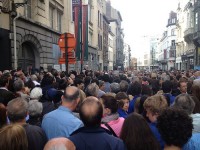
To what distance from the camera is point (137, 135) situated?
10.7 ft

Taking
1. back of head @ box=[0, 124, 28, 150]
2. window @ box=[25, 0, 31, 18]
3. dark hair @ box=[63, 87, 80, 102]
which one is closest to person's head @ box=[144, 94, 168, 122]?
dark hair @ box=[63, 87, 80, 102]

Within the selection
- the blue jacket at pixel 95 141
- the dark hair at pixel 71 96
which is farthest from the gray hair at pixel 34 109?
the blue jacket at pixel 95 141

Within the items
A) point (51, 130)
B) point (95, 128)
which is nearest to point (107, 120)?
point (51, 130)

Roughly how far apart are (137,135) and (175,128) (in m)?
0.40

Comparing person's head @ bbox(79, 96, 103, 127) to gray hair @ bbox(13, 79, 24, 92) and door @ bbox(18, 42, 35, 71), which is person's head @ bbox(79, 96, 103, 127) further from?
door @ bbox(18, 42, 35, 71)

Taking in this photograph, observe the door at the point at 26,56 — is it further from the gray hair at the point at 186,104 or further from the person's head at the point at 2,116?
the gray hair at the point at 186,104

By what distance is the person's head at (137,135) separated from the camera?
10.6ft

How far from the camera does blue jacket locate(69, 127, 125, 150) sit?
3137 mm

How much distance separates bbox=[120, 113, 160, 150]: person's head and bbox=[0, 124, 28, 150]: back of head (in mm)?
1095

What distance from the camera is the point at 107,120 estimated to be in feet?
14.2

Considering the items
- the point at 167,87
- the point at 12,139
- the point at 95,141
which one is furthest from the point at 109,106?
the point at 167,87

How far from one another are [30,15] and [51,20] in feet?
15.0

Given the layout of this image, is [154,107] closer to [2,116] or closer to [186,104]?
[186,104]

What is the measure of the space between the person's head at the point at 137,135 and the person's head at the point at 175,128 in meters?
0.15
